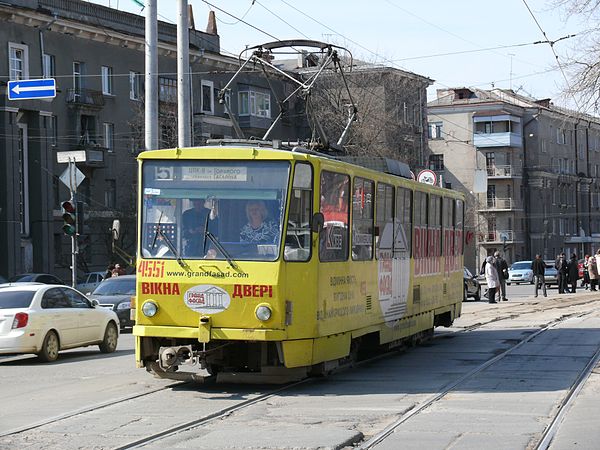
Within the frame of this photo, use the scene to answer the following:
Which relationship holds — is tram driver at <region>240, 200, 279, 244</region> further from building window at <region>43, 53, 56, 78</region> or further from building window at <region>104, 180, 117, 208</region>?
building window at <region>104, 180, 117, 208</region>

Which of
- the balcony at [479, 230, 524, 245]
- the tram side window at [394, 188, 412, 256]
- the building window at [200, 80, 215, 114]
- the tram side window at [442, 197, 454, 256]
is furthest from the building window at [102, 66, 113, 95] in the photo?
the balcony at [479, 230, 524, 245]

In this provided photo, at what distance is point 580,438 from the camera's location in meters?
10.5

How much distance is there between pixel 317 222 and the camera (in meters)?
13.9

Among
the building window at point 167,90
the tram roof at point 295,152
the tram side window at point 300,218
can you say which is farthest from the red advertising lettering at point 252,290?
the building window at point 167,90

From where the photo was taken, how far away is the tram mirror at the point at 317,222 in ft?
45.6

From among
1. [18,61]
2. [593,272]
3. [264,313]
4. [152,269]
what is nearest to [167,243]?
[152,269]

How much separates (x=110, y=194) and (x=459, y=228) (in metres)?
35.6

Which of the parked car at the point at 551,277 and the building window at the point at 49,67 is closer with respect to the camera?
the building window at the point at 49,67

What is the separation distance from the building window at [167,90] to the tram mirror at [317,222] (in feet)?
146

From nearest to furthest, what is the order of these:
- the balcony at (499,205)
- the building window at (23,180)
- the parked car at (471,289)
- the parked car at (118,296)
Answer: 1. the parked car at (118,296)
2. the parked car at (471,289)
3. the building window at (23,180)
4. the balcony at (499,205)

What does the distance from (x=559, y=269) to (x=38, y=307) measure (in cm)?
3374

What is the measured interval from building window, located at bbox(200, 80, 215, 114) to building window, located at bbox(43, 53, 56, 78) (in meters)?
11.2

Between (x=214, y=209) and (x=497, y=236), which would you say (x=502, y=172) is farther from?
(x=214, y=209)

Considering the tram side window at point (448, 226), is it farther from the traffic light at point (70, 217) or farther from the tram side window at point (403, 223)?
the traffic light at point (70, 217)
